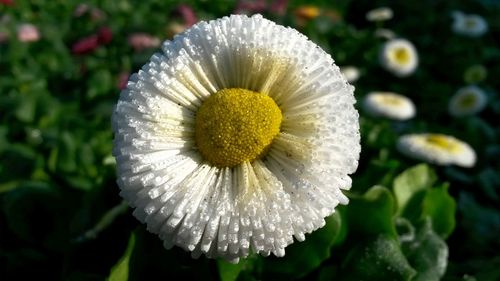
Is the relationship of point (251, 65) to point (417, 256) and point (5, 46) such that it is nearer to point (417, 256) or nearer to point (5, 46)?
point (417, 256)

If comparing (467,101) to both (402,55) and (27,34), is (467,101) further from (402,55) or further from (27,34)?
(27,34)

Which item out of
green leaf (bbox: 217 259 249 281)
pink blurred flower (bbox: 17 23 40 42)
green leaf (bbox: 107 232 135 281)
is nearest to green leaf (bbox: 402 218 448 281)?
green leaf (bbox: 217 259 249 281)

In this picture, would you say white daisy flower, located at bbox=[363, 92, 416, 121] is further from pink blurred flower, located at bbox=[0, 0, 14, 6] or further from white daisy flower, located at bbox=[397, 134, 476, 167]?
pink blurred flower, located at bbox=[0, 0, 14, 6]

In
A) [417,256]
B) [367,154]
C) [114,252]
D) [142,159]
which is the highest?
[142,159]

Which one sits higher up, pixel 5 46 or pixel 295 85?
pixel 295 85

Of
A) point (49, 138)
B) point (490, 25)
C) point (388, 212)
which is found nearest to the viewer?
point (388, 212)

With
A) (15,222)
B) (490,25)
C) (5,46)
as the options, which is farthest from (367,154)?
(490,25)

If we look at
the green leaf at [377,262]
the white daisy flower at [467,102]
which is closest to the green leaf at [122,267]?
the green leaf at [377,262]

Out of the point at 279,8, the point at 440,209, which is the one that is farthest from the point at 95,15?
the point at 440,209
